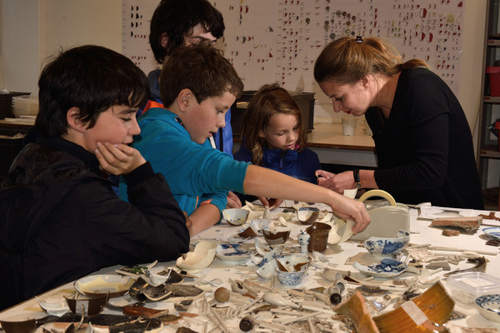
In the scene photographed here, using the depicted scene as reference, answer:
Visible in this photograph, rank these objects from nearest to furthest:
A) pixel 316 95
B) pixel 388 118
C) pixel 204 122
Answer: pixel 204 122
pixel 388 118
pixel 316 95

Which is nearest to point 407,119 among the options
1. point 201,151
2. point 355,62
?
point 355,62

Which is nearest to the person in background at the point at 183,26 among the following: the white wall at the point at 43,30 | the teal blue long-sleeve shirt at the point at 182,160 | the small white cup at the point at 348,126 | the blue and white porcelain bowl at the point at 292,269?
the teal blue long-sleeve shirt at the point at 182,160

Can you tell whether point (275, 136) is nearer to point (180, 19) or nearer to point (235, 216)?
point (180, 19)

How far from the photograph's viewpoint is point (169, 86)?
76.5 inches

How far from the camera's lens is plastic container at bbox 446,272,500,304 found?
125 centimetres

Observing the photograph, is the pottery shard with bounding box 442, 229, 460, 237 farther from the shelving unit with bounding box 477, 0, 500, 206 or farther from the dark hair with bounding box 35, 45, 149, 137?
the shelving unit with bounding box 477, 0, 500, 206

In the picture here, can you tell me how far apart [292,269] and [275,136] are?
165cm

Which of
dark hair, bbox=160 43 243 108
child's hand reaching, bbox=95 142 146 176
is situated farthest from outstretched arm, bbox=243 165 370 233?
dark hair, bbox=160 43 243 108

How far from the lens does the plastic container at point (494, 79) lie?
4273 mm

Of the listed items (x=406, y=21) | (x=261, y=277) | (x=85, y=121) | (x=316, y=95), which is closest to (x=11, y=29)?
(x=316, y=95)

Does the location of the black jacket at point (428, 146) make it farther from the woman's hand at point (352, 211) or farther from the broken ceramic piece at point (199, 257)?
the broken ceramic piece at point (199, 257)

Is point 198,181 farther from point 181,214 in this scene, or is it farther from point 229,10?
point 229,10

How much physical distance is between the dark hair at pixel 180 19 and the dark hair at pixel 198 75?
1.02 ft

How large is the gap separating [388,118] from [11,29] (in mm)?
4304
